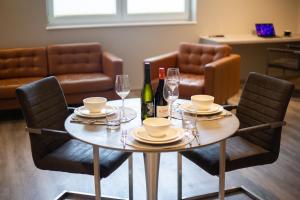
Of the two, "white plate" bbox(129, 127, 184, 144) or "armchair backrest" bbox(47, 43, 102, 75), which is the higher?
"armchair backrest" bbox(47, 43, 102, 75)

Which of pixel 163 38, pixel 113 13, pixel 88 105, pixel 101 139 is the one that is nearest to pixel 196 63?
pixel 163 38

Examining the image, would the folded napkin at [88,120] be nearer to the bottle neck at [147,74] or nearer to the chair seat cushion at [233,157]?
the bottle neck at [147,74]

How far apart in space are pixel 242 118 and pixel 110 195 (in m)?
1.04

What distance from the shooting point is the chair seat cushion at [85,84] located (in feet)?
14.6

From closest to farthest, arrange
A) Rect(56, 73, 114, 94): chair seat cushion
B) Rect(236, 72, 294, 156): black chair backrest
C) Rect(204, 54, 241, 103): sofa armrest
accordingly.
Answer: Rect(236, 72, 294, 156): black chair backrest
Rect(204, 54, 241, 103): sofa armrest
Rect(56, 73, 114, 94): chair seat cushion

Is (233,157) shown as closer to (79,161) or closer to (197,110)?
(197,110)

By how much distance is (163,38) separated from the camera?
5.58m

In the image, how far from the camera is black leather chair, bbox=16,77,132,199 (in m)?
2.23

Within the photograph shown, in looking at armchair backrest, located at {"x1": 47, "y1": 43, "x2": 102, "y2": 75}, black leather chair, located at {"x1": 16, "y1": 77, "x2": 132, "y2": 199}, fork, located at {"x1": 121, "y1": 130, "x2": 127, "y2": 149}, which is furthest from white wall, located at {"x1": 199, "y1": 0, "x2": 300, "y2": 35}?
fork, located at {"x1": 121, "y1": 130, "x2": 127, "y2": 149}

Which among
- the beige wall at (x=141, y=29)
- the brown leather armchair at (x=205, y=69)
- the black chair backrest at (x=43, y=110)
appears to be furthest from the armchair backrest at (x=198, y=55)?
the black chair backrest at (x=43, y=110)

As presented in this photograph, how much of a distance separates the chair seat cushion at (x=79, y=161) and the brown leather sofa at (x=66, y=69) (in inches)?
84.4

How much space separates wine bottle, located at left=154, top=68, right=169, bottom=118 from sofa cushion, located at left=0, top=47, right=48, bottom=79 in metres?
2.86

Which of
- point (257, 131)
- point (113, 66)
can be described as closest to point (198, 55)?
point (113, 66)

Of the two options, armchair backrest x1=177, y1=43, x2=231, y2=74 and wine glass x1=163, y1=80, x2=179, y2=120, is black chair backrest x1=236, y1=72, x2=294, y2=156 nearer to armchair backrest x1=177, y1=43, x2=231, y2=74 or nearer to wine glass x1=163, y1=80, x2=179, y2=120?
wine glass x1=163, y1=80, x2=179, y2=120
